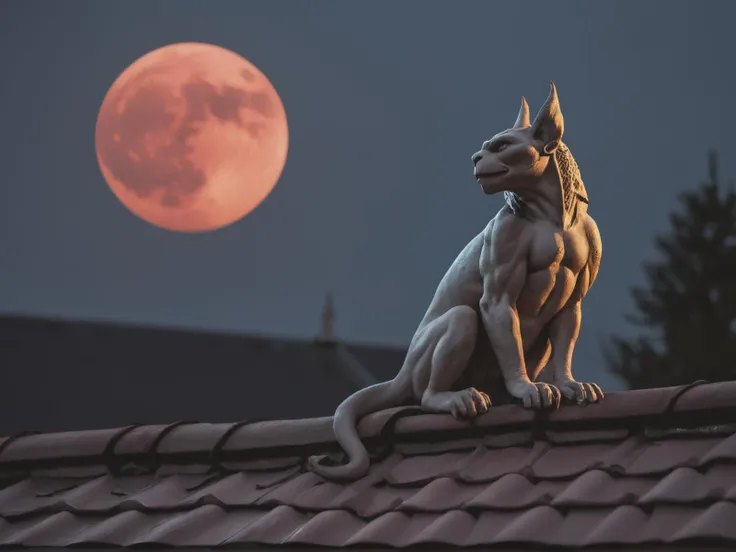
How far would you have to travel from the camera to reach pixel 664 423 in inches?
185

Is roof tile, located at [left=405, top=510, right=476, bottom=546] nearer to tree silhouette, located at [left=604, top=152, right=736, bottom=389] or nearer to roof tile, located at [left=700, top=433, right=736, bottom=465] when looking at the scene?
roof tile, located at [left=700, top=433, right=736, bottom=465]

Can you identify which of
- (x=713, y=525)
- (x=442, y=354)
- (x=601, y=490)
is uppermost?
(x=442, y=354)

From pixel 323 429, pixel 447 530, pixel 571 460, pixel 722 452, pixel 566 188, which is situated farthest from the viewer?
pixel 566 188

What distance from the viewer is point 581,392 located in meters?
5.08

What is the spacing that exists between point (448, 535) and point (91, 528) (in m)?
1.49

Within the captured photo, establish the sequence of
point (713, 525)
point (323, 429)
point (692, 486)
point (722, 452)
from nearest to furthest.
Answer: point (713, 525) < point (692, 486) < point (722, 452) < point (323, 429)

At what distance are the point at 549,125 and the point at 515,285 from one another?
61cm

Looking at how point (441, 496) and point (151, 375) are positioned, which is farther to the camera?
point (151, 375)

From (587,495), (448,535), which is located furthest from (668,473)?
(448,535)

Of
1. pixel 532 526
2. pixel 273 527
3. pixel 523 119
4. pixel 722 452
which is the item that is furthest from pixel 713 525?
pixel 523 119

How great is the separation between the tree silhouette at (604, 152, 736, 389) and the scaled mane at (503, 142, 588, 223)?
2124 centimetres

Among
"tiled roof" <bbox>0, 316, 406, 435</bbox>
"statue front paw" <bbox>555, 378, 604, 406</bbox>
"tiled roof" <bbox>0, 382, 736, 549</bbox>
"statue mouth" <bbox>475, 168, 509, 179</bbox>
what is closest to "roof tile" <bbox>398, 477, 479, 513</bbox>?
"tiled roof" <bbox>0, 382, 736, 549</bbox>

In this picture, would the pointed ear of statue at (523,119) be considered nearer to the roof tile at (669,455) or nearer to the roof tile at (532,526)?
the roof tile at (669,455)

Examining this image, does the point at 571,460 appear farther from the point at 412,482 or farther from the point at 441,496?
the point at 412,482
